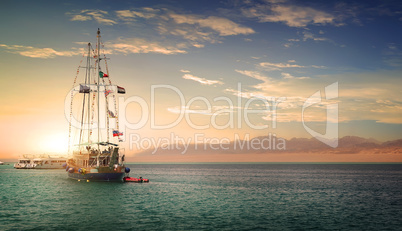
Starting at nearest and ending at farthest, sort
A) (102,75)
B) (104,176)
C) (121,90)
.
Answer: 1. (104,176)
2. (121,90)
3. (102,75)

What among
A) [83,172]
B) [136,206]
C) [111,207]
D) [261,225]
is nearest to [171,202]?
[136,206]

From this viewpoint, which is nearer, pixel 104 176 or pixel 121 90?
pixel 104 176

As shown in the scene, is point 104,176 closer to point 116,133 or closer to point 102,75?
point 116,133

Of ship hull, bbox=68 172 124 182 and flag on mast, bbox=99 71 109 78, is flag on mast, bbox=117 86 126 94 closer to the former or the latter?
flag on mast, bbox=99 71 109 78

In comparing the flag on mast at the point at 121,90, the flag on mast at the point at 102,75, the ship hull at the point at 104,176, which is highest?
the flag on mast at the point at 102,75

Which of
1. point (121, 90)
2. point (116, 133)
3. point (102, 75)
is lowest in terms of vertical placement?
point (116, 133)

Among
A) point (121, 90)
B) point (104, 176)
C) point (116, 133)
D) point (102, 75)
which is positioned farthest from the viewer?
point (102, 75)

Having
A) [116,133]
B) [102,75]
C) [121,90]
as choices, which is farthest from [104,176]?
[102,75]

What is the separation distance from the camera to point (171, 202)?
2232 inches

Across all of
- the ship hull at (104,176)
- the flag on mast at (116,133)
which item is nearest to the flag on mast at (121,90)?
the flag on mast at (116,133)

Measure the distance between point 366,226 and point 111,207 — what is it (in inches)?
1375

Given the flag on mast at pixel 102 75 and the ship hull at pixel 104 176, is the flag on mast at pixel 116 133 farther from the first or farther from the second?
the flag on mast at pixel 102 75

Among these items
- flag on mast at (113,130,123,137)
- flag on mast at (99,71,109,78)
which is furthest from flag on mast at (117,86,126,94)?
flag on mast at (113,130,123,137)

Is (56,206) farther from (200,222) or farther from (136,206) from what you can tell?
(200,222)
